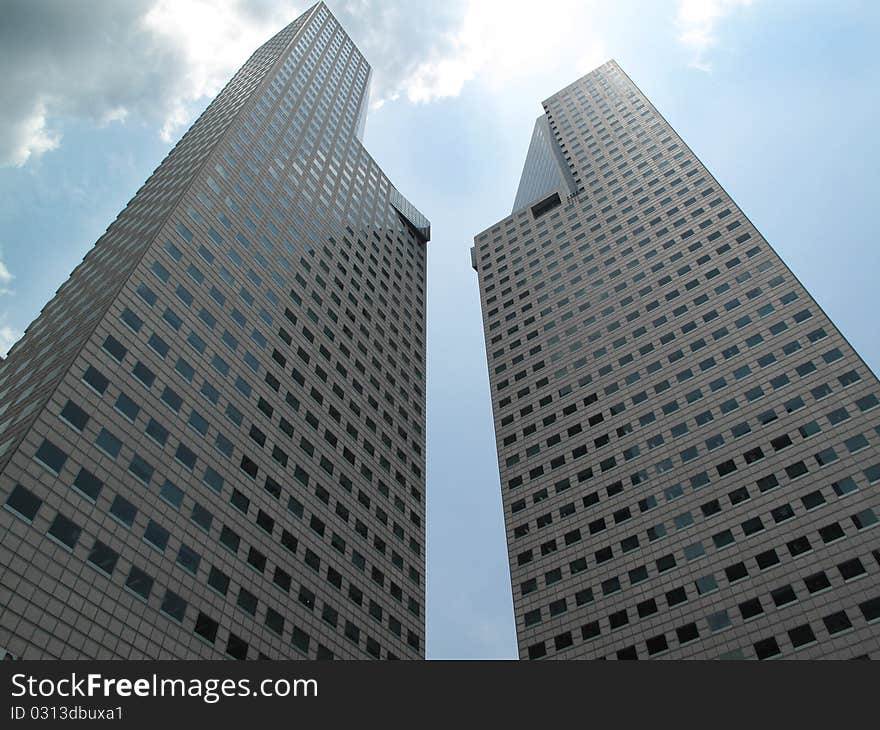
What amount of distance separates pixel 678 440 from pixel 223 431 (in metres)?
38.1

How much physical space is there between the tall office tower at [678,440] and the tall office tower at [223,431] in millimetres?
12583

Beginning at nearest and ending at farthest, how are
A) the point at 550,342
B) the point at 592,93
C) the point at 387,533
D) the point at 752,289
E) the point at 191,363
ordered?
the point at 191,363
the point at 387,533
the point at 752,289
the point at 550,342
the point at 592,93

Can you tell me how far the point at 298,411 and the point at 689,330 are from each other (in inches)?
1524

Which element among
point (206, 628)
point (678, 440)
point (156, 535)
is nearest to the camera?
point (206, 628)

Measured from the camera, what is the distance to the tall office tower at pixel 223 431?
37812mm

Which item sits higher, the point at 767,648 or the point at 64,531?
the point at 767,648

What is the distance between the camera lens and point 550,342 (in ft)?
287

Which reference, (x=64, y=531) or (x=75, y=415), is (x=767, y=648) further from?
(x=75, y=415)

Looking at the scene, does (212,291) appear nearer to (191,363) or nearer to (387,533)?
(191,363)

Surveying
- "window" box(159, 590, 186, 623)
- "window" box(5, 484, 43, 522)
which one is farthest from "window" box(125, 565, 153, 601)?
"window" box(5, 484, 43, 522)

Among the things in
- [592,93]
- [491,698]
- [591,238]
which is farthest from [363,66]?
[491,698]

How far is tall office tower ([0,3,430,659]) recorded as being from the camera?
37.8 m

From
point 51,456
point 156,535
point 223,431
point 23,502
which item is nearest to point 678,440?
point 223,431

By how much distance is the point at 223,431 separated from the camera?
51.4 meters
